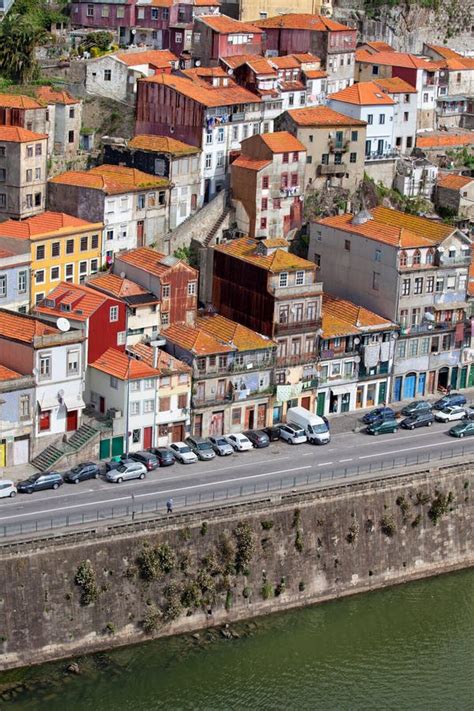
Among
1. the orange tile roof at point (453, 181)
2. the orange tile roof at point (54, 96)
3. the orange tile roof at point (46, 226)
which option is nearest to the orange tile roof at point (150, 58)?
the orange tile roof at point (54, 96)

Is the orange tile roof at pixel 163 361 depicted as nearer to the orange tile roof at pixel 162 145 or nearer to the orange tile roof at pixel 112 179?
the orange tile roof at pixel 112 179

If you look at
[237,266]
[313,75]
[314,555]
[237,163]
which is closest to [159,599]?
[314,555]

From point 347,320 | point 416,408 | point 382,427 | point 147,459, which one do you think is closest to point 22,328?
point 147,459

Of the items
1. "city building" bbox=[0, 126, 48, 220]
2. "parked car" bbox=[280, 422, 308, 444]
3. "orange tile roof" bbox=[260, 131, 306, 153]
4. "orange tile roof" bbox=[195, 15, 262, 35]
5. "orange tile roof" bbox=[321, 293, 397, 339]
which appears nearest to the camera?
"parked car" bbox=[280, 422, 308, 444]

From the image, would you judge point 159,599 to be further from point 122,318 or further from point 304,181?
point 304,181

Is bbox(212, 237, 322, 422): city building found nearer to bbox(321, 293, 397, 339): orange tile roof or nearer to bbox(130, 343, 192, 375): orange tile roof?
bbox(321, 293, 397, 339): orange tile roof

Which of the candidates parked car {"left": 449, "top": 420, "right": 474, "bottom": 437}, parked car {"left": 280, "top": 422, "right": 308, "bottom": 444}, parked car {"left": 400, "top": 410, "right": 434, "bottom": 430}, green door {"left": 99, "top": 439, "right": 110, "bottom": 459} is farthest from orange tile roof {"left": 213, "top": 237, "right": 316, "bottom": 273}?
green door {"left": 99, "top": 439, "right": 110, "bottom": 459}
